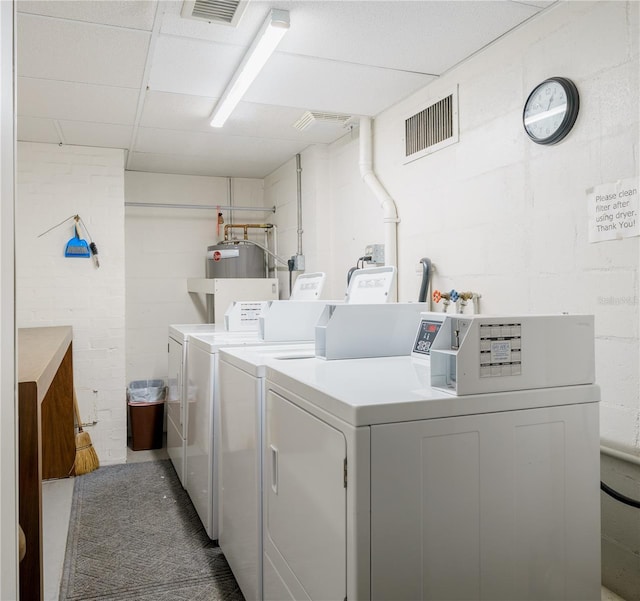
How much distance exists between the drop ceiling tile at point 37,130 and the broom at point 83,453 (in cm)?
186

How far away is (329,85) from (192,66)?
74 centimetres

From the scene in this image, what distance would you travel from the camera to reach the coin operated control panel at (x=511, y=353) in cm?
135

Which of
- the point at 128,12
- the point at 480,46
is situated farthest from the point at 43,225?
the point at 480,46

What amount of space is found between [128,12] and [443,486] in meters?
2.11

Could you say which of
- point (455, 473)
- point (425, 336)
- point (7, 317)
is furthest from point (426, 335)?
point (7, 317)

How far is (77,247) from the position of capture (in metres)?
3.98

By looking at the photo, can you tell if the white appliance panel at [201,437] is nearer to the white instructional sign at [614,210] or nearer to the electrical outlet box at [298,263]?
the electrical outlet box at [298,263]

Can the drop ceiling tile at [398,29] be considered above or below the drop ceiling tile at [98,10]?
above

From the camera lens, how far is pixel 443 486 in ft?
4.22

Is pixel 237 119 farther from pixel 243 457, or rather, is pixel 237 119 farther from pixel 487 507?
pixel 487 507

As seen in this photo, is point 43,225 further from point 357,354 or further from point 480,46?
point 480,46

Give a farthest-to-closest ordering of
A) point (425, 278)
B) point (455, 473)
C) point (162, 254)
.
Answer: point (162, 254), point (425, 278), point (455, 473)

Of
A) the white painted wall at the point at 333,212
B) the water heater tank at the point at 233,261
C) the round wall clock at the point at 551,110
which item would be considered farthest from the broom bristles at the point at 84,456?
the round wall clock at the point at 551,110

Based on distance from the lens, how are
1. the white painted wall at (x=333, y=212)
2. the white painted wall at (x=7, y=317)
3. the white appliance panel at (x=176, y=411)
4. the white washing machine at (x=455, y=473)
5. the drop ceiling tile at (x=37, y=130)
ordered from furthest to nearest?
1. the white painted wall at (x=333, y=212)
2. the drop ceiling tile at (x=37, y=130)
3. the white appliance panel at (x=176, y=411)
4. the white washing machine at (x=455, y=473)
5. the white painted wall at (x=7, y=317)
